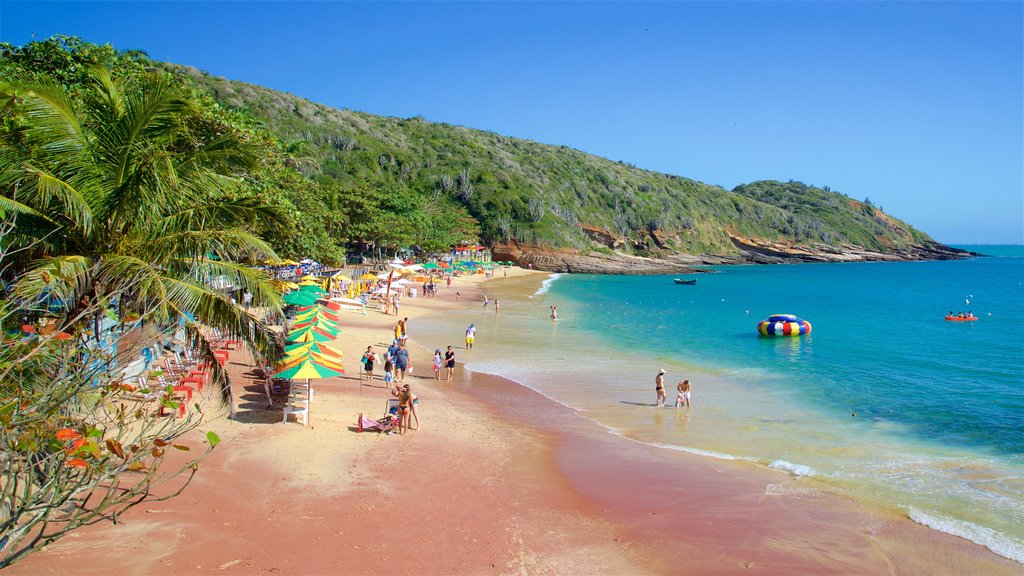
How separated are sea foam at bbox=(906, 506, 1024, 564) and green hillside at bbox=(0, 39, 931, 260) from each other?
46.5 meters

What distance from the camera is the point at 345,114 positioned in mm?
115125

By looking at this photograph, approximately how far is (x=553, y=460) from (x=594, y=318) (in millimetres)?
26977

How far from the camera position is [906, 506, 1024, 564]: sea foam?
9102mm

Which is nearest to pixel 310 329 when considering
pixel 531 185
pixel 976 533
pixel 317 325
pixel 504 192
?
pixel 317 325

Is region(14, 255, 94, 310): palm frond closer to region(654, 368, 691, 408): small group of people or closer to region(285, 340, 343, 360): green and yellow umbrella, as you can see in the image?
region(285, 340, 343, 360): green and yellow umbrella

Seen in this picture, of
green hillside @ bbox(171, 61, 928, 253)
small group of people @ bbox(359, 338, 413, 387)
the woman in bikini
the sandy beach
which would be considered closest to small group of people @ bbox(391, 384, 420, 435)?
the woman in bikini

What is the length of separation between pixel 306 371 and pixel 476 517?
15.8ft

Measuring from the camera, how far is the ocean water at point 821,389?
11.8 metres

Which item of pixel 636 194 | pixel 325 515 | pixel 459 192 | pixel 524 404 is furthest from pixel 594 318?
pixel 636 194

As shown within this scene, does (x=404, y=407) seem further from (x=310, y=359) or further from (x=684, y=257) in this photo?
(x=684, y=257)

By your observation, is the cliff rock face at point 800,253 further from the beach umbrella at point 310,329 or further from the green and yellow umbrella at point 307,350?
the green and yellow umbrella at point 307,350

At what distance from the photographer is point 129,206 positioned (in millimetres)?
7391

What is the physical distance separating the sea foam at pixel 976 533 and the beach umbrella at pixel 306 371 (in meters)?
10.2

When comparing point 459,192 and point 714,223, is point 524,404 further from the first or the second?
point 714,223
